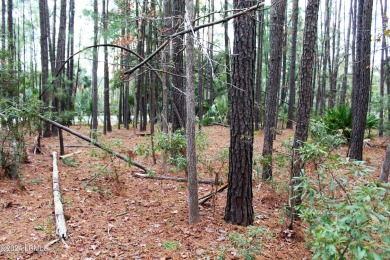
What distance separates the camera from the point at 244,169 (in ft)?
12.9

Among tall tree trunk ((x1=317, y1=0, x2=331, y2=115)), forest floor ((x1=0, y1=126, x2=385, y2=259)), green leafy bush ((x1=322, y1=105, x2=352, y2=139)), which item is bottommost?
forest floor ((x1=0, y1=126, x2=385, y2=259))

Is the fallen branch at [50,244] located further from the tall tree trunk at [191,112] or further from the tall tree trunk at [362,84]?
the tall tree trunk at [362,84]

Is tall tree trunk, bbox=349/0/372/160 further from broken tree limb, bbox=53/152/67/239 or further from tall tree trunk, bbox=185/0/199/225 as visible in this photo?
broken tree limb, bbox=53/152/67/239

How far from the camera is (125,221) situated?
4.14m

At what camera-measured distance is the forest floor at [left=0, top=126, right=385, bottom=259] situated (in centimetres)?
332

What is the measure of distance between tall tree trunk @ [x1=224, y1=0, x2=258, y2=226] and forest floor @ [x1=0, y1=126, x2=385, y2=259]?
328 millimetres

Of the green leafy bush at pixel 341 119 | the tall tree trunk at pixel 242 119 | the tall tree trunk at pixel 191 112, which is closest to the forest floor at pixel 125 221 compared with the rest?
the tall tree trunk at pixel 242 119

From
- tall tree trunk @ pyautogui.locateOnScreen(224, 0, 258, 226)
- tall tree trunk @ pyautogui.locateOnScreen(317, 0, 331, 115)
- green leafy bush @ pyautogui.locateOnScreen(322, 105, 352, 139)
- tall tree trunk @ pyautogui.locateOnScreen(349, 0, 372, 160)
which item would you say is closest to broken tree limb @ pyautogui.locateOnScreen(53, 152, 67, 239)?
tall tree trunk @ pyautogui.locateOnScreen(224, 0, 258, 226)

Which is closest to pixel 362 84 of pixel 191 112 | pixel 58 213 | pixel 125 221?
pixel 191 112

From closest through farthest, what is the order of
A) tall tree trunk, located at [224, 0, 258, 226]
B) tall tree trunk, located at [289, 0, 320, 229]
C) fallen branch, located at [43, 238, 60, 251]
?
fallen branch, located at [43, 238, 60, 251]
tall tree trunk, located at [224, 0, 258, 226]
tall tree trunk, located at [289, 0, 320, 229]

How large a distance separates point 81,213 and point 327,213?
3.47 meters

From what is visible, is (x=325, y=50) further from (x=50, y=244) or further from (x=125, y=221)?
(x=50, y=244)

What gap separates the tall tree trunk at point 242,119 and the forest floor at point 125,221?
328mm

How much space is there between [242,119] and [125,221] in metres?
2.27
